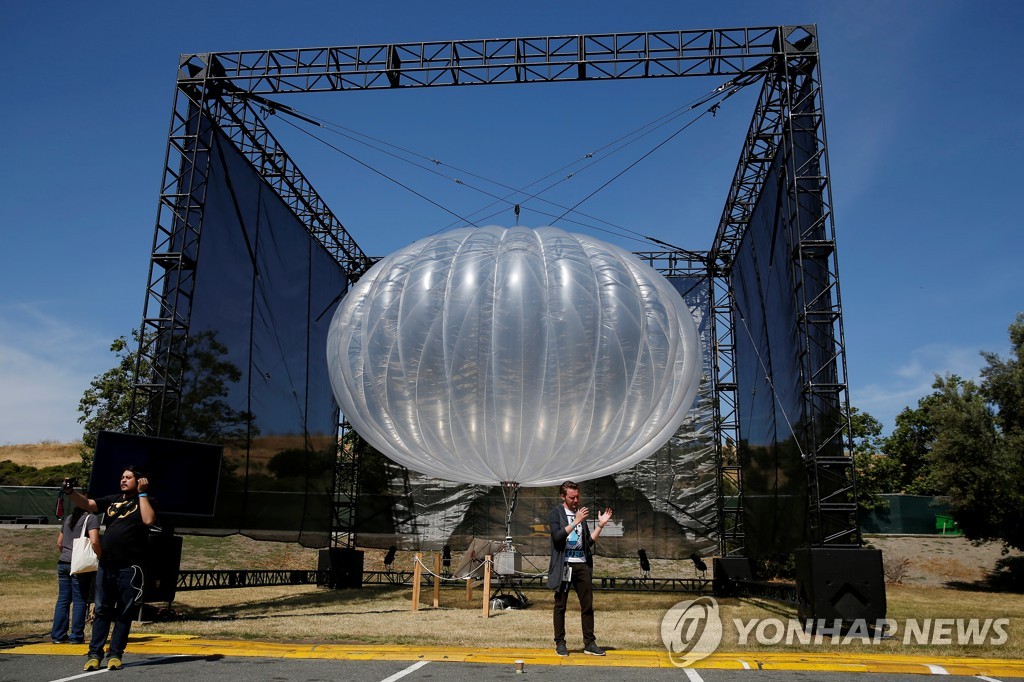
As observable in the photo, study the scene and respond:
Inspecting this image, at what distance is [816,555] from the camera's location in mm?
10797

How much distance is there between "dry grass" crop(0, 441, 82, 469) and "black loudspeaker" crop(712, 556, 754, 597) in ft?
172

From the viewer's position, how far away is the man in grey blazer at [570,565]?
7.33 metres

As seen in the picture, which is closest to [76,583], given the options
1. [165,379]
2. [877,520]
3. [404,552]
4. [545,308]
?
[165,379]

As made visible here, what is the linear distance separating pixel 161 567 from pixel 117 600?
201 inches

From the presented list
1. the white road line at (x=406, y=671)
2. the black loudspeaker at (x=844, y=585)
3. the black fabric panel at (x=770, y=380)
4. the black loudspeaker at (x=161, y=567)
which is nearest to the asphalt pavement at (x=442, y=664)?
the white road line at (x=406, y=671)

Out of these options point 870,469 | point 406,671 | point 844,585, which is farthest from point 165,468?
point 870,469

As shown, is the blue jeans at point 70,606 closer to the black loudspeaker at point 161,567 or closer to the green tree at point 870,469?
the black loudspeaker at point 161,567

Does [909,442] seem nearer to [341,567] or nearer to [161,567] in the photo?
[341,567]

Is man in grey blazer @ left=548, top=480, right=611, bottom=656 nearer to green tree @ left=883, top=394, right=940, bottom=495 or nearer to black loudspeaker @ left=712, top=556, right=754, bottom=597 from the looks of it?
black loudspeaker @ left=712, top=556, right=754, bottom=597

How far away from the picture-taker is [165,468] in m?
11.0

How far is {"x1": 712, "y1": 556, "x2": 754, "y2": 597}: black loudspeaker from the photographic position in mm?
19078

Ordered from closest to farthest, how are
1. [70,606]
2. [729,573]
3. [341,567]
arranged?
[70,606]
[729,573]
[341,567]

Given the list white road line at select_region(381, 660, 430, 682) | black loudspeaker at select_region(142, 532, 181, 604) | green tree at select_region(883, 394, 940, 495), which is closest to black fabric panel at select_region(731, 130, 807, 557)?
white road line at select_region(381, 660, 430, 682)

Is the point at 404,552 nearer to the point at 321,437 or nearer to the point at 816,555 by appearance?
the point at 321,437
